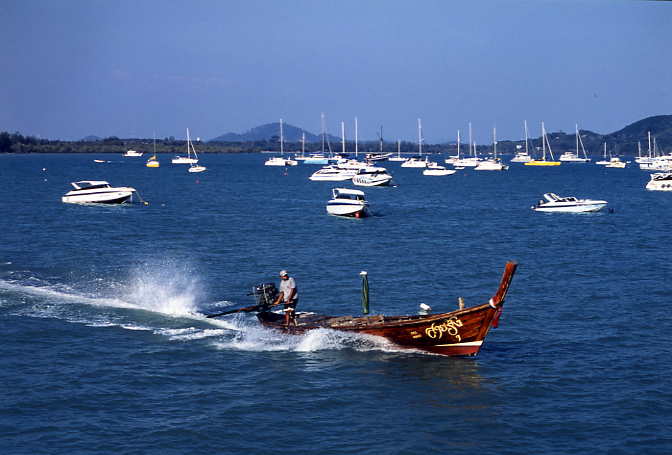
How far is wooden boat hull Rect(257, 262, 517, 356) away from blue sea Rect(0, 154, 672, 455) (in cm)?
57

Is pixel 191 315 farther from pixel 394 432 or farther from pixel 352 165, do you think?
pixel 352 165

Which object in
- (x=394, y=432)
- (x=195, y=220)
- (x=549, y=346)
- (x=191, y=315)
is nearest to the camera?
(x=394, y=432)

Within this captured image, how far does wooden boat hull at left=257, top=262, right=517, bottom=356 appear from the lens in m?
26.1

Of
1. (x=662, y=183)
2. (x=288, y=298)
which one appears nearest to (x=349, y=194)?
(x=288, y=298)

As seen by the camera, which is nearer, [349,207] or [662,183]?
[349,207]

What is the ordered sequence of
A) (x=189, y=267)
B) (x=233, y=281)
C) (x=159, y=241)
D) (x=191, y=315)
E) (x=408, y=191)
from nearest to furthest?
(x=191, y=315), (x=233, y=281), (x=189, y=267), (x=159, y=241), (x=408, y=191)

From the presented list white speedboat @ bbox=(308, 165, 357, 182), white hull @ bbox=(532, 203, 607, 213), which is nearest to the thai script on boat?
white hull @ bbox=(532, 203, 607, 213)

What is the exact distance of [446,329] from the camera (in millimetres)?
26641

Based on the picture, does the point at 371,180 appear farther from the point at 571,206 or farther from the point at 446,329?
the point at 446,329

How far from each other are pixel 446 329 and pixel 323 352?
14.5 feet

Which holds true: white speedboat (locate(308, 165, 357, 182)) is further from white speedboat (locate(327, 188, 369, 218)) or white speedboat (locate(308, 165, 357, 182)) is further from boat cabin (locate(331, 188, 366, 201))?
white speedboat (locate(327, 188, 369, 218))

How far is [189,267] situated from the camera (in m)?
46.4

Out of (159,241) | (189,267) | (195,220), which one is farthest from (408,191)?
A: (189,267)

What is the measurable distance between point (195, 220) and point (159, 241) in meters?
15.3
